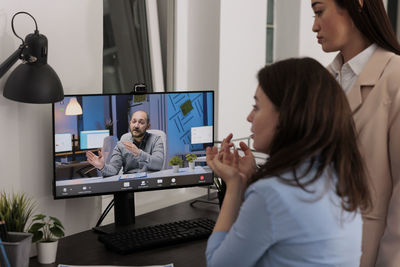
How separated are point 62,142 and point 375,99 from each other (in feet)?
3.27

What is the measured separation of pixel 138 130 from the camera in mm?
1881

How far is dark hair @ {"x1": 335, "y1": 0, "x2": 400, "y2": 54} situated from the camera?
4.59ft

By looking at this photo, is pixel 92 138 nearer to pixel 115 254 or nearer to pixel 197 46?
pixel 115 254

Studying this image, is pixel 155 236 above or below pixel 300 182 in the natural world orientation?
below

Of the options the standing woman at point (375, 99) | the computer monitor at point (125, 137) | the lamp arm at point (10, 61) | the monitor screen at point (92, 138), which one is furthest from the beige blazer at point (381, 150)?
the lamp arm at point (10, 61)

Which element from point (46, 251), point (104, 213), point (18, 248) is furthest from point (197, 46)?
point (18, 248)

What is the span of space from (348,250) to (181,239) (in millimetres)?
834

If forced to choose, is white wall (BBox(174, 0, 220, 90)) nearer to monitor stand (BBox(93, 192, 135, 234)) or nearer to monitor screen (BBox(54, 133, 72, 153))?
monitor stand (BBox(93, 192, 135, 234))

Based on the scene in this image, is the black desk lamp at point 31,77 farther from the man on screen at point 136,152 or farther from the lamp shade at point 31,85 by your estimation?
the man on screen at point 136,152

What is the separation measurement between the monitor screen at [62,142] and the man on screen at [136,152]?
8cm

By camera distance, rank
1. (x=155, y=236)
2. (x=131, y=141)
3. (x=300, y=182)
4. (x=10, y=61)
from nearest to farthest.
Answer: (x=300, y=182)
(x=10, y=61)
(x=155, y=236)
(x=131, y=141)

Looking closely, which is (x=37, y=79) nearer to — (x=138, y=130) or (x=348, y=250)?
(x=138, y=130)

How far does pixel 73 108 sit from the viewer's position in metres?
1.75

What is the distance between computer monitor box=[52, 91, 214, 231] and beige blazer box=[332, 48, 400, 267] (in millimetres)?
740
